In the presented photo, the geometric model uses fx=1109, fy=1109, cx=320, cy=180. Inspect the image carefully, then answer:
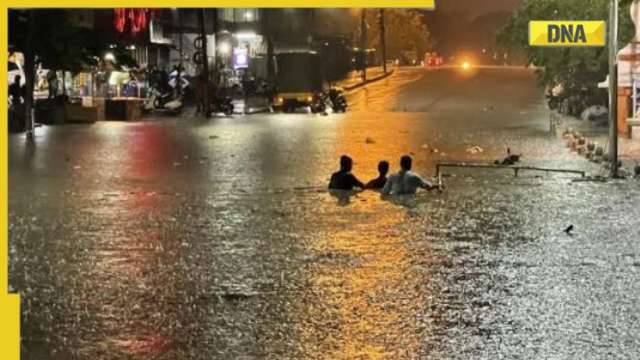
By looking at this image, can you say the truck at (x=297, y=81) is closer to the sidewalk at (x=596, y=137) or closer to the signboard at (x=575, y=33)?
the sidewalk at (x=596, y=137)

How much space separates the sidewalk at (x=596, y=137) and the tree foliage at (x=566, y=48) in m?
1.57

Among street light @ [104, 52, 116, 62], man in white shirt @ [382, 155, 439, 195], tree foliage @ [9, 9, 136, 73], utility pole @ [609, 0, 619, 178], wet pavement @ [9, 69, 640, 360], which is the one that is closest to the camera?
wet pavement @ [9, 69, 640, 360]

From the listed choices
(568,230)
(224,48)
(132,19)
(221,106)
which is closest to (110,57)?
(221,106)

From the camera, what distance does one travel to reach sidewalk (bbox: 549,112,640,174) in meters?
22.9

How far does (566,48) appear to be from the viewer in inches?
1437

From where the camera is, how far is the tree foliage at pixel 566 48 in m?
33.9

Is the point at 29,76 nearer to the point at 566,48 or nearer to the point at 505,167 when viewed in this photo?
the point at 566,48

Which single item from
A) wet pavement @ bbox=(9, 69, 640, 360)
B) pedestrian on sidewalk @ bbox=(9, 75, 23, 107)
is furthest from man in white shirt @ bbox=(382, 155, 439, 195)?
pedestrian on sidewalk @ bbox=(9, 75, 23, 107)

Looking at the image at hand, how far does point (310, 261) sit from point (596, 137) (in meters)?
21.1

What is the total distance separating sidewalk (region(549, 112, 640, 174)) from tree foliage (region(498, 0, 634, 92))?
1566 mm

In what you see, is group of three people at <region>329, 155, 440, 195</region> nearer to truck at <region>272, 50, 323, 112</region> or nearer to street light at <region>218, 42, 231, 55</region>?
truck at <region>272, 50, 323, 112</region>

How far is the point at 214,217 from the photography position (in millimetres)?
14289

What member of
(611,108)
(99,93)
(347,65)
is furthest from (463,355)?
(347,65)

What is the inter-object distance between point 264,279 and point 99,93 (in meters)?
41.7
